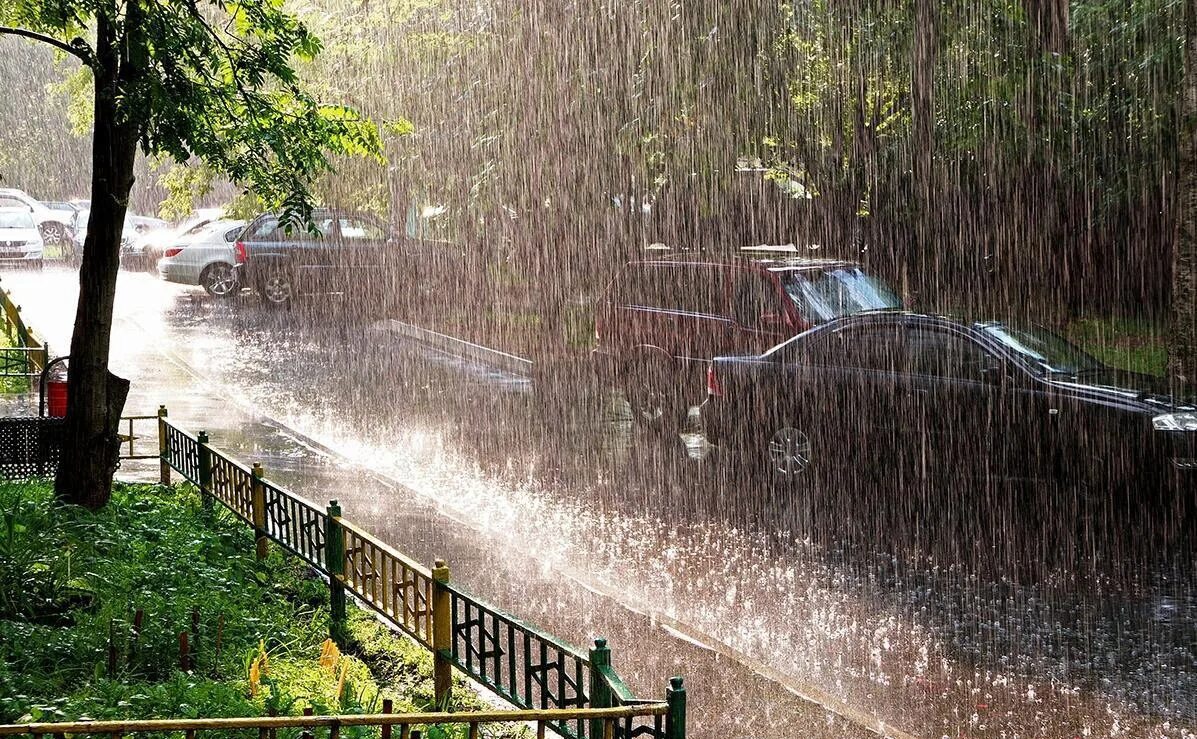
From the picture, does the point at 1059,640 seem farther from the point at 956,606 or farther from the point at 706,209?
the point at 706,209

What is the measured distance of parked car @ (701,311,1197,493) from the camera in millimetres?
8961

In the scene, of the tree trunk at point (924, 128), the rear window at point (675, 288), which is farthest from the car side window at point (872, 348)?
the tree trunk at point (924, 128)

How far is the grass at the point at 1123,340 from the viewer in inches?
681

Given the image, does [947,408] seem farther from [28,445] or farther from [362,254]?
[362,254]

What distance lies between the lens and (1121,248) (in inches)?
815

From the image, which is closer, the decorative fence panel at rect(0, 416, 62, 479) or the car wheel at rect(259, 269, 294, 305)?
the decorative fence panel at rect(0, 416, 62, 479)

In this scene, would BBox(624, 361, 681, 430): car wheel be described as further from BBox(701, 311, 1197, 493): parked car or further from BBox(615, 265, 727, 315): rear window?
BBox(701, 311, 1197, 493): parked car

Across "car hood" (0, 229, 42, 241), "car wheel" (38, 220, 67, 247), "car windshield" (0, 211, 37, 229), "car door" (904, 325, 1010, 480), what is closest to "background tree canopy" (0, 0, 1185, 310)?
"car door" (904, 325, 1010, 480)

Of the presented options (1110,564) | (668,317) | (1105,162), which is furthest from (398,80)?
(1110,564)

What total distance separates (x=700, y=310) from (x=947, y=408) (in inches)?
157

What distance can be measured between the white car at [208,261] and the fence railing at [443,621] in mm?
17143

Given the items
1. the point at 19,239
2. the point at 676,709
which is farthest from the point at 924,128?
the point at 19,239

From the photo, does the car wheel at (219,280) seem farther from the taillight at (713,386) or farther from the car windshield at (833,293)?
the taillight at (713,386)

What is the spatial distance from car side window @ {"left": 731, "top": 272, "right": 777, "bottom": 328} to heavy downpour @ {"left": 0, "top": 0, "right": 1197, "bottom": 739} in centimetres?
4
